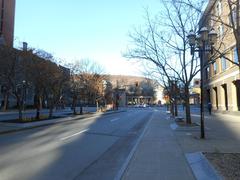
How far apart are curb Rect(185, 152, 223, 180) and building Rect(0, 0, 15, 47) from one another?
7147 centimetres

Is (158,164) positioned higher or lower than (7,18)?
lower

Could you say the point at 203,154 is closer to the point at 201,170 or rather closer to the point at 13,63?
the point at 201,170

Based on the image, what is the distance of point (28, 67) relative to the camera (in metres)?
28.2

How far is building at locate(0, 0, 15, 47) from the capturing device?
77.3 meters

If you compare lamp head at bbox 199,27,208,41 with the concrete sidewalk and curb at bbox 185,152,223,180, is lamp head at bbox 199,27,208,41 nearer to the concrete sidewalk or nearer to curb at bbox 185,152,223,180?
the concrete sidewalk

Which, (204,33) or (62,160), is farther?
(204,33)

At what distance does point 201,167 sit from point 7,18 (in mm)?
77779

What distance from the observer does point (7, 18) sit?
79.2 m

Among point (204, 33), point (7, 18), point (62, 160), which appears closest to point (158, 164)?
point (62, 160)

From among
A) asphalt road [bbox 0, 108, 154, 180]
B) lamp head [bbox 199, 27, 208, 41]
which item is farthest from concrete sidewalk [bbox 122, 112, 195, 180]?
lamp head [bbox 199, 27, 208, 41]

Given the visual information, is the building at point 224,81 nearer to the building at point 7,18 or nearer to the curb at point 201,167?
the curb at point 201,167

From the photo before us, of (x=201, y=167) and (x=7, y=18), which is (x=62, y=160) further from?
(x=7, y=18)

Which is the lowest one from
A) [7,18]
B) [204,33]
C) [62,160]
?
[62,160]

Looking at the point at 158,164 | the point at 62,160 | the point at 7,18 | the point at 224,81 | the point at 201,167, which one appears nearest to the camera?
the point at 201,167
